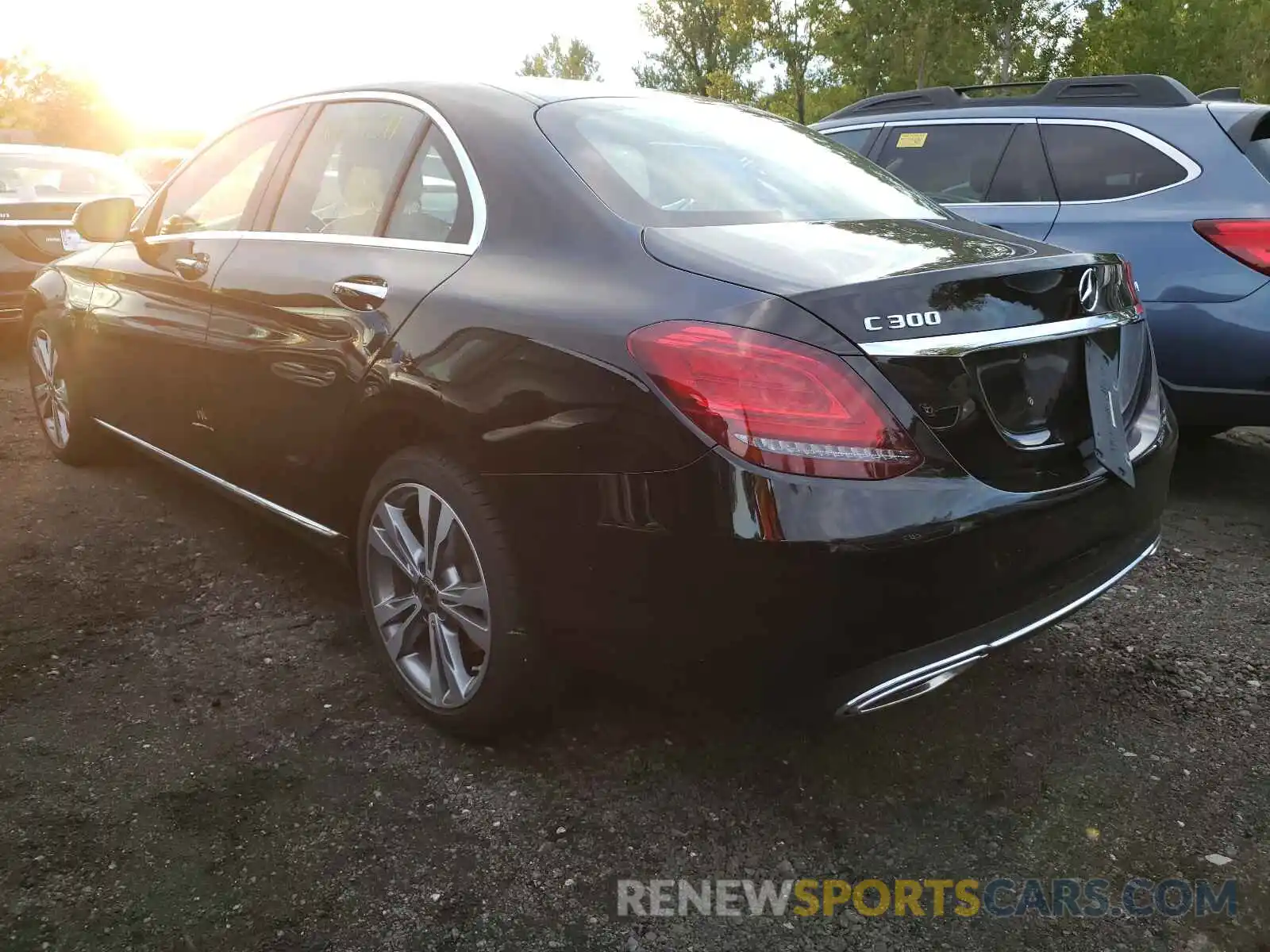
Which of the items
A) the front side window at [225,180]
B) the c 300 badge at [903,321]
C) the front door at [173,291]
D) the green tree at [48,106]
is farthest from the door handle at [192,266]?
the green tree at [48,106]

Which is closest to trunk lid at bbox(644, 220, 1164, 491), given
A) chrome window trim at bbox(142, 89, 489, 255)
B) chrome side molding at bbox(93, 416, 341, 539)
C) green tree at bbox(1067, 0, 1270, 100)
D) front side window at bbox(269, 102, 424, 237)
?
chrome window trim at bbox(142, 89, 489, 255)

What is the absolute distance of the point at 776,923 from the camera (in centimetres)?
205

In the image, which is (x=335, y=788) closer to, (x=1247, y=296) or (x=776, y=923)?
(x=776, y=923)

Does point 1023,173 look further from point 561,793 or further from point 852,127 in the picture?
point 561,793

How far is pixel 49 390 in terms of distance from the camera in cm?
494

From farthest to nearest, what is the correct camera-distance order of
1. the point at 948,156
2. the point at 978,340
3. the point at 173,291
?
the point at 948,156, the point at 173,291, the point at 978,340

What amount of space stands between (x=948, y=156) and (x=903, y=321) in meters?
3.79

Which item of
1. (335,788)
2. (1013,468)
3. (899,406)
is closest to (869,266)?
(899,406)

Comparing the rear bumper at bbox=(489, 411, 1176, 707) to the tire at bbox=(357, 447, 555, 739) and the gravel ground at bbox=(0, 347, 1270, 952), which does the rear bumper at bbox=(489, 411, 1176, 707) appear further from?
the gravel ground at bbox=(0, 347, 1270, 952)

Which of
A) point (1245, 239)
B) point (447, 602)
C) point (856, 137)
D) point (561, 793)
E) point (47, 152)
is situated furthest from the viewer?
point (47, 152)

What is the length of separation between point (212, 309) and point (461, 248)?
1260 millimetres

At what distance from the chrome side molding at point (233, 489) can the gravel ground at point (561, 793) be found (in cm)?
37

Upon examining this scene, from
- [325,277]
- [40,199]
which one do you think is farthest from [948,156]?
[40,199]

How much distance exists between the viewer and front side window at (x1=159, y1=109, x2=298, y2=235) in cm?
347
